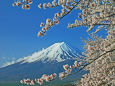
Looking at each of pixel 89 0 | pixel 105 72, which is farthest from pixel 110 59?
pixel 89 0

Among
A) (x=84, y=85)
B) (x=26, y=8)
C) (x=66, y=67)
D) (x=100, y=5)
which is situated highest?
(x=100, y=5)

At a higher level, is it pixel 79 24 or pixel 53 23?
pixel 79 24

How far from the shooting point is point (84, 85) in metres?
10.9

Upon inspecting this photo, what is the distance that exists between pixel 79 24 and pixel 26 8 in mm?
2784

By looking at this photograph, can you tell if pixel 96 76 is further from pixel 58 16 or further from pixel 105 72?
pixel 58 16

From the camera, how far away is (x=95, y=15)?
7789 millimetres

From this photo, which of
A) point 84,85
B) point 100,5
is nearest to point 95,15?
point 100,5

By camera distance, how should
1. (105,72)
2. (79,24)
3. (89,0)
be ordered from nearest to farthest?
(89,0) → (79,24) → (105,72)

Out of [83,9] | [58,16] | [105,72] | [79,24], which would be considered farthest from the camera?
[105,72]

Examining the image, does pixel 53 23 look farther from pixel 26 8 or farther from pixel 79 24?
pixel 79 24

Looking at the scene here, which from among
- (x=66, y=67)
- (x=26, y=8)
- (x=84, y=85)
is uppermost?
(x=26, y=8)

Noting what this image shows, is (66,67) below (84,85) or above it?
below

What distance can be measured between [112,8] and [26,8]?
123 inches

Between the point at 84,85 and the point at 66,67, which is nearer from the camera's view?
the point at 66,67
